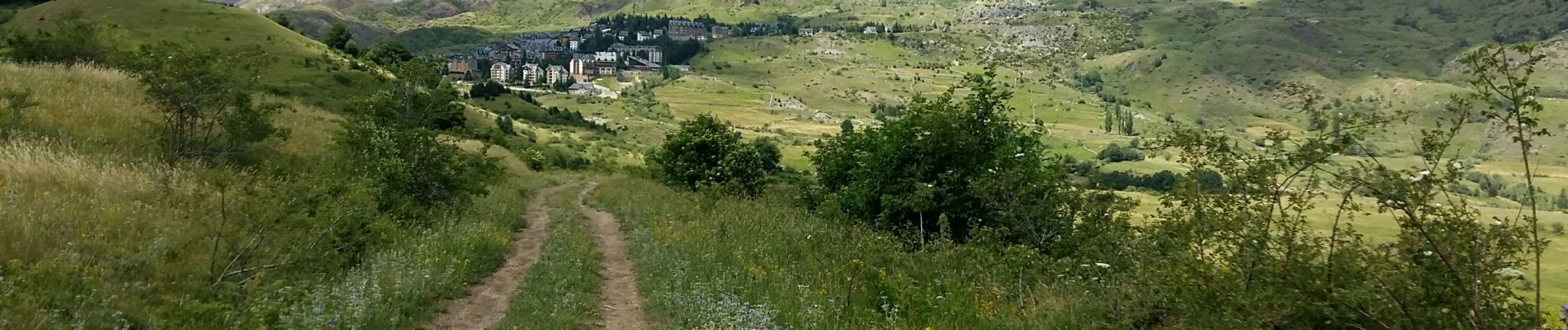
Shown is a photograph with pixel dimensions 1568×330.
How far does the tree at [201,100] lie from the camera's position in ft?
42.7

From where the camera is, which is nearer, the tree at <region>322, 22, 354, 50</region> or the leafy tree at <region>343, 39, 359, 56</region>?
the leafy tree at <region>343, 39, 359, 56</region>

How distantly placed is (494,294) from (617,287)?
1810 millimetres

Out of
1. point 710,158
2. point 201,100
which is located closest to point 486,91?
point 710,158

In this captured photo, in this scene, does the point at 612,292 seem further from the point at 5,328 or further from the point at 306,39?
the point at 306,39

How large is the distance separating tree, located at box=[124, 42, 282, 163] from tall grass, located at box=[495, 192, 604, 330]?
20.1 ft

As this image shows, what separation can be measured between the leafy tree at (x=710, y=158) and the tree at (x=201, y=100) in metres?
18.0

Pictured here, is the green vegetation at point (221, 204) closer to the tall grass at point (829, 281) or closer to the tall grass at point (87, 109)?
the tall grass at point (87, 109)

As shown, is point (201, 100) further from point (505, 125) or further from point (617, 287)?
point (505, 125)

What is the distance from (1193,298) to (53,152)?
14.0 metres

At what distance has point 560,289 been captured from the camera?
9.83 m

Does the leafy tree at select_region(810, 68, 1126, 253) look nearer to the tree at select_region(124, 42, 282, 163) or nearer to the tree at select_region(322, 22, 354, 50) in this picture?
the tree at select_region(124, 42, 282, 163)

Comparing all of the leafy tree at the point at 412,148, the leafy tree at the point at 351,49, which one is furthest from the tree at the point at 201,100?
the leafy tree at the point at 351,49

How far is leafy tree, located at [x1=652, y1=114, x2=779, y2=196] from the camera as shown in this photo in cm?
3212

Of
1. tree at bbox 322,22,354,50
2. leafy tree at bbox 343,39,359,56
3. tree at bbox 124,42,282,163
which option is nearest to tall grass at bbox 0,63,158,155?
tree at bbox 124,42,282,163
